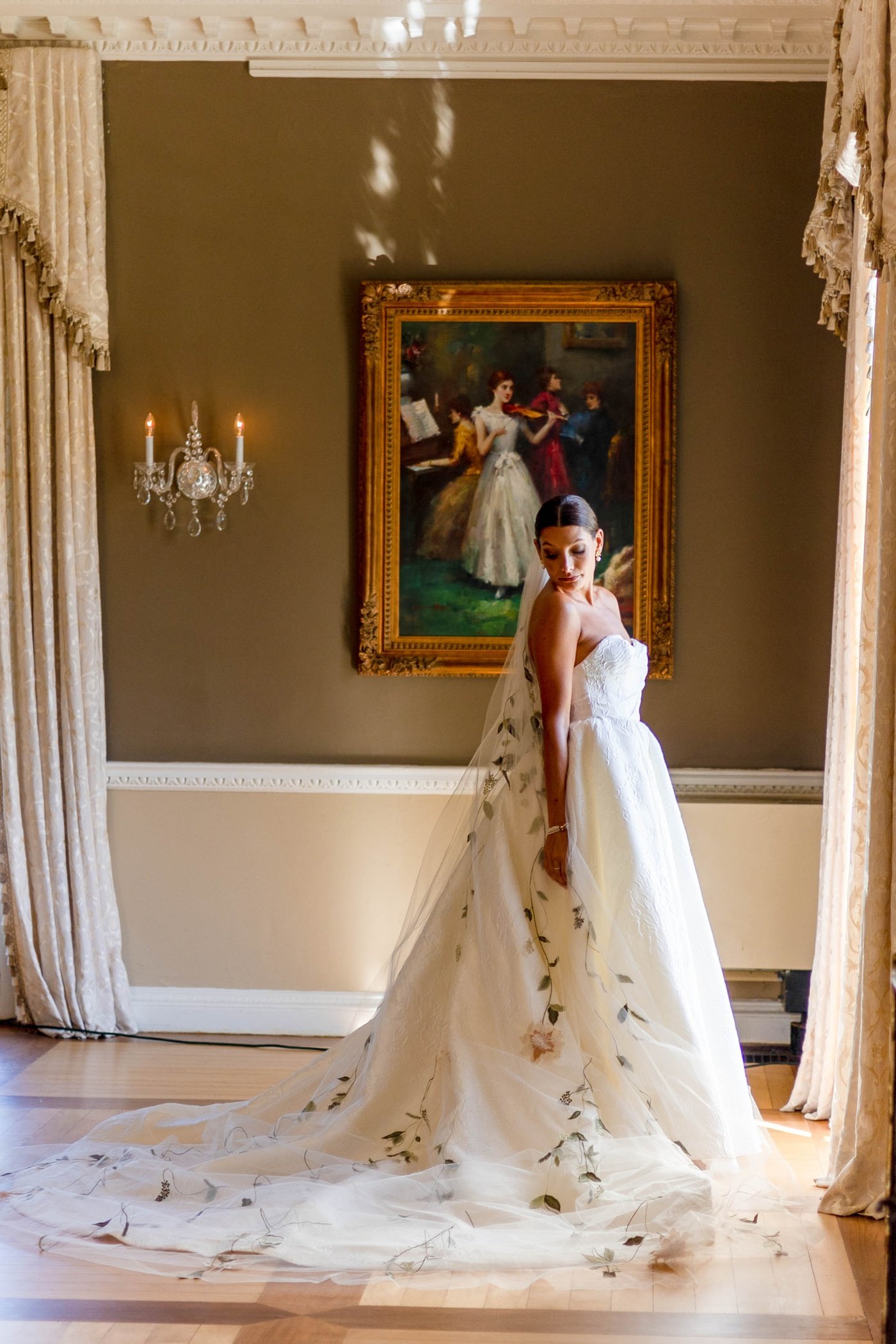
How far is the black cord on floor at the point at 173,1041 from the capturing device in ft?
15.0

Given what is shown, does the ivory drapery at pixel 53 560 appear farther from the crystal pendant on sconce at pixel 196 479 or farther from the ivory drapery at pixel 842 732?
the ivory drapery at pixel 842 732

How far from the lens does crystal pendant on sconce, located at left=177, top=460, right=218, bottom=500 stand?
468 cm

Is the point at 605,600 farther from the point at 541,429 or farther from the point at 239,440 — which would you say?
the point at 239,440

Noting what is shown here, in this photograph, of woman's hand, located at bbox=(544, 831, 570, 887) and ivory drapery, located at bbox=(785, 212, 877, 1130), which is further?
ivory drapery, located at bbox=(785, 212, 877, 1130)

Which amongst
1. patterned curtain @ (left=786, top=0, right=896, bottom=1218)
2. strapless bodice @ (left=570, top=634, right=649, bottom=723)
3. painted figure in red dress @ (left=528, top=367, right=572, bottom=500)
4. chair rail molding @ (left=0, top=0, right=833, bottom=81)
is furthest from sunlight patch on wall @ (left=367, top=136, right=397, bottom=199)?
strapless bodice @ (left=570, top=634, right=649, bottom=723)

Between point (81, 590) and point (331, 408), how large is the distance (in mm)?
1138

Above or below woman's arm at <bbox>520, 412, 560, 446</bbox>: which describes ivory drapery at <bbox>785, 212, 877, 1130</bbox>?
below

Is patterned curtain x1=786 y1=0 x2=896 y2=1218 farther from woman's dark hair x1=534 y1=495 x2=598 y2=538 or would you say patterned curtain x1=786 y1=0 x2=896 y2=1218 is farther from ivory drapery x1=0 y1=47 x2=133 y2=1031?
ivory drapery x1=0 y1=47 x2=133 y2=1031

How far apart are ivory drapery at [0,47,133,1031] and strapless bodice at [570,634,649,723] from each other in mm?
2039

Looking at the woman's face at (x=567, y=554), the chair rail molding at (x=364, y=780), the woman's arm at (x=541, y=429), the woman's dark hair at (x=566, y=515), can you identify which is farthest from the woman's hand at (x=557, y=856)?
the woman's arm at (x=541, y=429)

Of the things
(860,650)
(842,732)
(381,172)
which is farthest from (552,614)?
(381,172)

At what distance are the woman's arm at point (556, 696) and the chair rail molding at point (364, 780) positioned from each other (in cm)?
128

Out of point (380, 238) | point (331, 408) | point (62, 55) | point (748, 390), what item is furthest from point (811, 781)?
point (62, 55)

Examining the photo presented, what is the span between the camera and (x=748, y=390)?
182 inches
